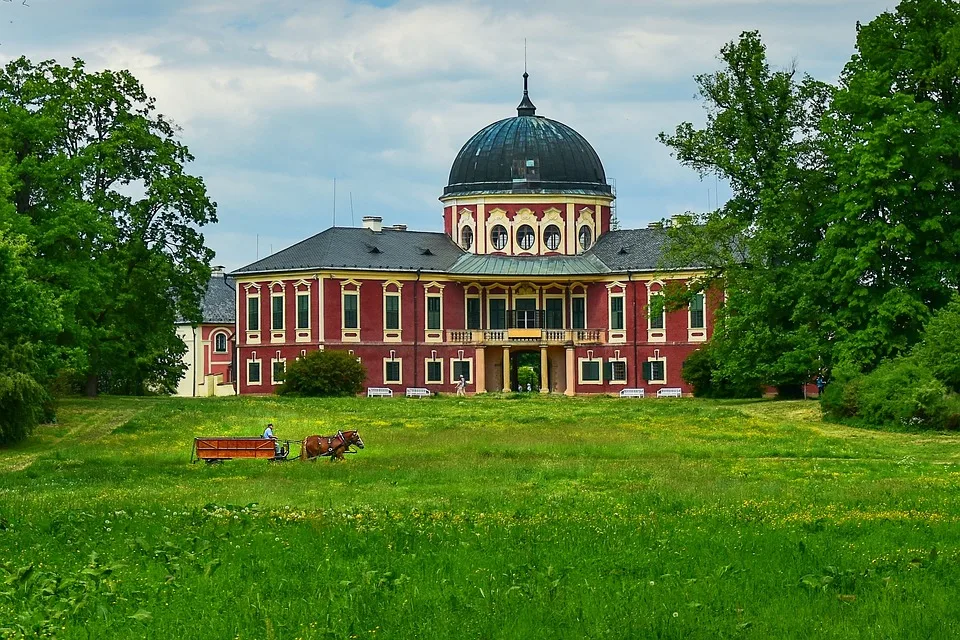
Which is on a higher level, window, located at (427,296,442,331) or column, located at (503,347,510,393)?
window, located at (427,296,442,331)

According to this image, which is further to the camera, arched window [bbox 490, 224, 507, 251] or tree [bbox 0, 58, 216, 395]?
arched window [bbox 490, 224, 507, 251]

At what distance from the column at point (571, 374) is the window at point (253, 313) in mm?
17339

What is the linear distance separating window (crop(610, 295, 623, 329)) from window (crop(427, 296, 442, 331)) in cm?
965

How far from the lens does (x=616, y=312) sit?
93.9 m

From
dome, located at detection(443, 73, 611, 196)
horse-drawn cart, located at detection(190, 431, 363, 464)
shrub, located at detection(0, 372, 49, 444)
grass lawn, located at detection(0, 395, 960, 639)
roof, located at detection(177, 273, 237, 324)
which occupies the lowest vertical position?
grass lawn, located at detection(0, 395, 960, 639)

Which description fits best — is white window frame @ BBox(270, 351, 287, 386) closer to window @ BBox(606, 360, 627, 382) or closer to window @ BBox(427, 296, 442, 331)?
window @ BBox(427, 296, 442, 331)

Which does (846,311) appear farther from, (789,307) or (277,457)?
(277,457)

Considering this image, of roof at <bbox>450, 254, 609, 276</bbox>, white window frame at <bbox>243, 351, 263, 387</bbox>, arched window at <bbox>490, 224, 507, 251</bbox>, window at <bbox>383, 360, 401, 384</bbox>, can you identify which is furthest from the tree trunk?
arched window at <bbox>490, 224, 507, 251</bbox>

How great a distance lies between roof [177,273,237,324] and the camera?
117875mm

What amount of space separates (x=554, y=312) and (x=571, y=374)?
4.42m

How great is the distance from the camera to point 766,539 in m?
20.1

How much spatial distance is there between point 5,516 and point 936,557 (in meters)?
13.0

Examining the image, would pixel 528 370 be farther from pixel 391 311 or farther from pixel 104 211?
pixel 104 211

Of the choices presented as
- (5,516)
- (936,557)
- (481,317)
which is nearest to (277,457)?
(5,516)
